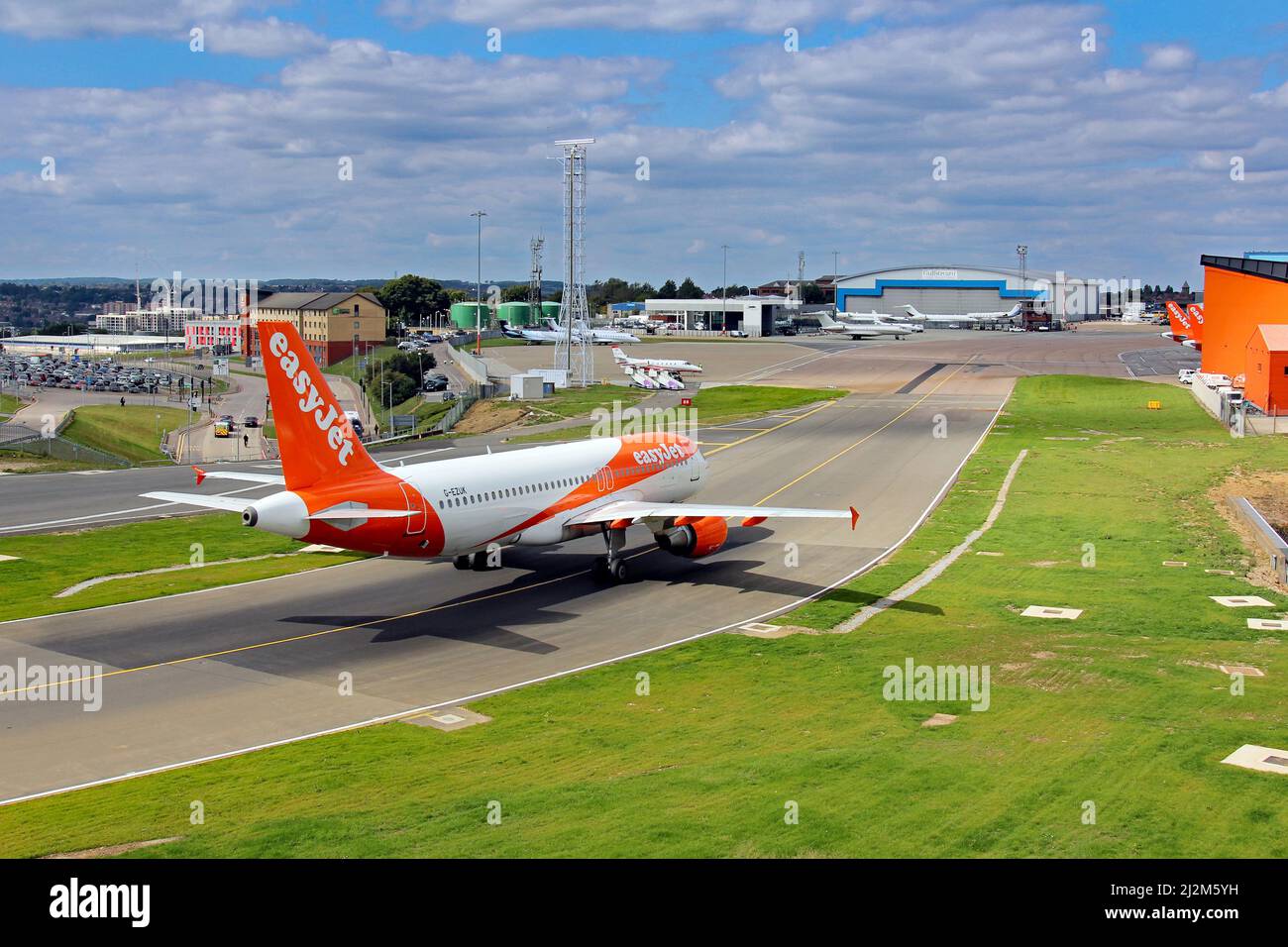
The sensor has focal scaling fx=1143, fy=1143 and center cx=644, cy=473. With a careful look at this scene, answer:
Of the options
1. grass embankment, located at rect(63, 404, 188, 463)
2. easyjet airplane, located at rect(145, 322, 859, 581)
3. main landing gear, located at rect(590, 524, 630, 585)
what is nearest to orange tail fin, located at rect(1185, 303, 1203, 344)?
easyjet airplane, located at rect(145, 322, 859, 581)

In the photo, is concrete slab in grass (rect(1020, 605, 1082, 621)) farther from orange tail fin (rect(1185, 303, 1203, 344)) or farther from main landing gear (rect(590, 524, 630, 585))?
orange tail fin (rect(1185, 303, 1203, 344))

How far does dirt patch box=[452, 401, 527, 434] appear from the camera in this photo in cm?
11181

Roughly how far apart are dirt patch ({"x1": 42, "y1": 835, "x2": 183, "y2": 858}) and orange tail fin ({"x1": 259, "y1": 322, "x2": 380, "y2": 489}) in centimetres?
1565

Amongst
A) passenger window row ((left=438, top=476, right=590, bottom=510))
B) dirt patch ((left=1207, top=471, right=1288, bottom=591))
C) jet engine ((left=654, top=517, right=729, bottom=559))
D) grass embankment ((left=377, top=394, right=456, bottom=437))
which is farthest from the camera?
grass embankment ((left=377, top=394, right=456, bottom=437))

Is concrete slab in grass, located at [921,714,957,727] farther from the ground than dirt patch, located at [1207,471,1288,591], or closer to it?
closer to it

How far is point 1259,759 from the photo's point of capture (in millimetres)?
25906

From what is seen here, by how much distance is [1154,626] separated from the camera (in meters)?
39.9

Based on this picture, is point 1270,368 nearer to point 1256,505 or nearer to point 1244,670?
point 1256,505

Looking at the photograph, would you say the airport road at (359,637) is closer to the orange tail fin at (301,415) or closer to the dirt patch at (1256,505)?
the orange tail fin at (301,415)

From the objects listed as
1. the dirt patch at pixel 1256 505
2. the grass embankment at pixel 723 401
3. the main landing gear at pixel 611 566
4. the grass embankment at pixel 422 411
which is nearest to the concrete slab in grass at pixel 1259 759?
the dirt patch at pixel 1256 505

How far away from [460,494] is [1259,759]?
87.6 ft

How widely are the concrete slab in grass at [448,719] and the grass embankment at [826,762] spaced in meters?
0.44

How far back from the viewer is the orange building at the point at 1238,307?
358 feet
